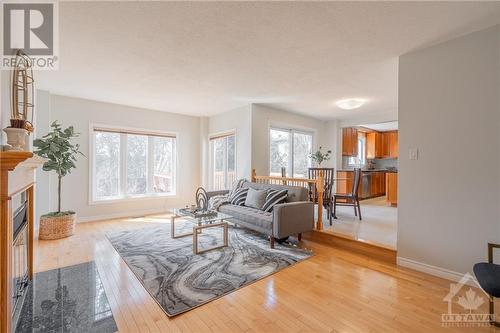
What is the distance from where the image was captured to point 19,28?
2.17 m

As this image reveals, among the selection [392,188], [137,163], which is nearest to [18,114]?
[137,163]

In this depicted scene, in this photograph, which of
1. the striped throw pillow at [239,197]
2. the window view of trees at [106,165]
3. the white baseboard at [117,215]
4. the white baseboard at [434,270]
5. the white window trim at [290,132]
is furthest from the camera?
the white window trim at [290,132]

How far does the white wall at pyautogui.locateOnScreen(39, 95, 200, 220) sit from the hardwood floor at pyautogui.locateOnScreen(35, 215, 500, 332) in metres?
1.85

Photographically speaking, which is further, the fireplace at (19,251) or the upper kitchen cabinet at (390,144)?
the upper kitchen cabinet at (390,144)

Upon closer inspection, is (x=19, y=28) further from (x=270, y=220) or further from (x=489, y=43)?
(x=489, y=43)

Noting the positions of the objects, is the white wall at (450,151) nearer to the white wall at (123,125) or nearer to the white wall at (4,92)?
the white wall at (4,92)

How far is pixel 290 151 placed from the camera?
18.9 feet

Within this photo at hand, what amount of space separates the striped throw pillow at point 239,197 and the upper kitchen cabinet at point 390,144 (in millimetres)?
5788

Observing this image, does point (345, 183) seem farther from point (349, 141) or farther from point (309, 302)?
point (309, 302)

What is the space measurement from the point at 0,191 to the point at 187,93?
128 inches

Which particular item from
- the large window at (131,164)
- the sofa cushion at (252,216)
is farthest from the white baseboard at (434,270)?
the large window at (131,164)

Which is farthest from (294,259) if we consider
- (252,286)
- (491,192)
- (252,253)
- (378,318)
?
(491,192)

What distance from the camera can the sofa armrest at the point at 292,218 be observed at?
3078mm

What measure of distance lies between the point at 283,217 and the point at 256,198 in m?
0.85
